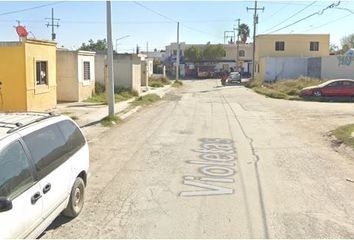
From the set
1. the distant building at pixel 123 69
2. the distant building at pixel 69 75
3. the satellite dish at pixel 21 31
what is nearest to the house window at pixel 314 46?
the distant building at pixel 123 69

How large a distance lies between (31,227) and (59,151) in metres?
1.30

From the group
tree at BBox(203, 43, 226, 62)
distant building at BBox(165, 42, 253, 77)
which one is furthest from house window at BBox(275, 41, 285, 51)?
tree at BBox(203, 43, 226, 62)

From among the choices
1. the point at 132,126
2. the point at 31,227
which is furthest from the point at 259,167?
the point at 132,126

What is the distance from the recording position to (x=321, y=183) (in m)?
8.66

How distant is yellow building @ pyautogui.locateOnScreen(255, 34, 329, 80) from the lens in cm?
6000

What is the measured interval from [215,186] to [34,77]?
13857 mm

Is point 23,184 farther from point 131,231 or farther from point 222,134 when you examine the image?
point 222,134

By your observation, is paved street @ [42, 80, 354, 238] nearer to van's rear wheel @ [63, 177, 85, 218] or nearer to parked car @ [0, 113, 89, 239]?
van's rear wheel @ [63, 177, 85, 218]

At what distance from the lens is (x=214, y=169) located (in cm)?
979

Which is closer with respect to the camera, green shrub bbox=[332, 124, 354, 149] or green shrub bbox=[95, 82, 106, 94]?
green shrub bbox=[332, 124, 354, 149]

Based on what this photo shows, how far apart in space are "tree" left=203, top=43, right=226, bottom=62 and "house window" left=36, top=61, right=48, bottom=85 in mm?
66813

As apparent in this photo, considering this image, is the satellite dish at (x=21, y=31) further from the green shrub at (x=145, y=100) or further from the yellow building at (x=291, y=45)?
the yellow building at (x=291, y=45)

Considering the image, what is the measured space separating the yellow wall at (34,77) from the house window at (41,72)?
17 cm

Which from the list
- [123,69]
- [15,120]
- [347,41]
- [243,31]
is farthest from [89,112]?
[243,31]
